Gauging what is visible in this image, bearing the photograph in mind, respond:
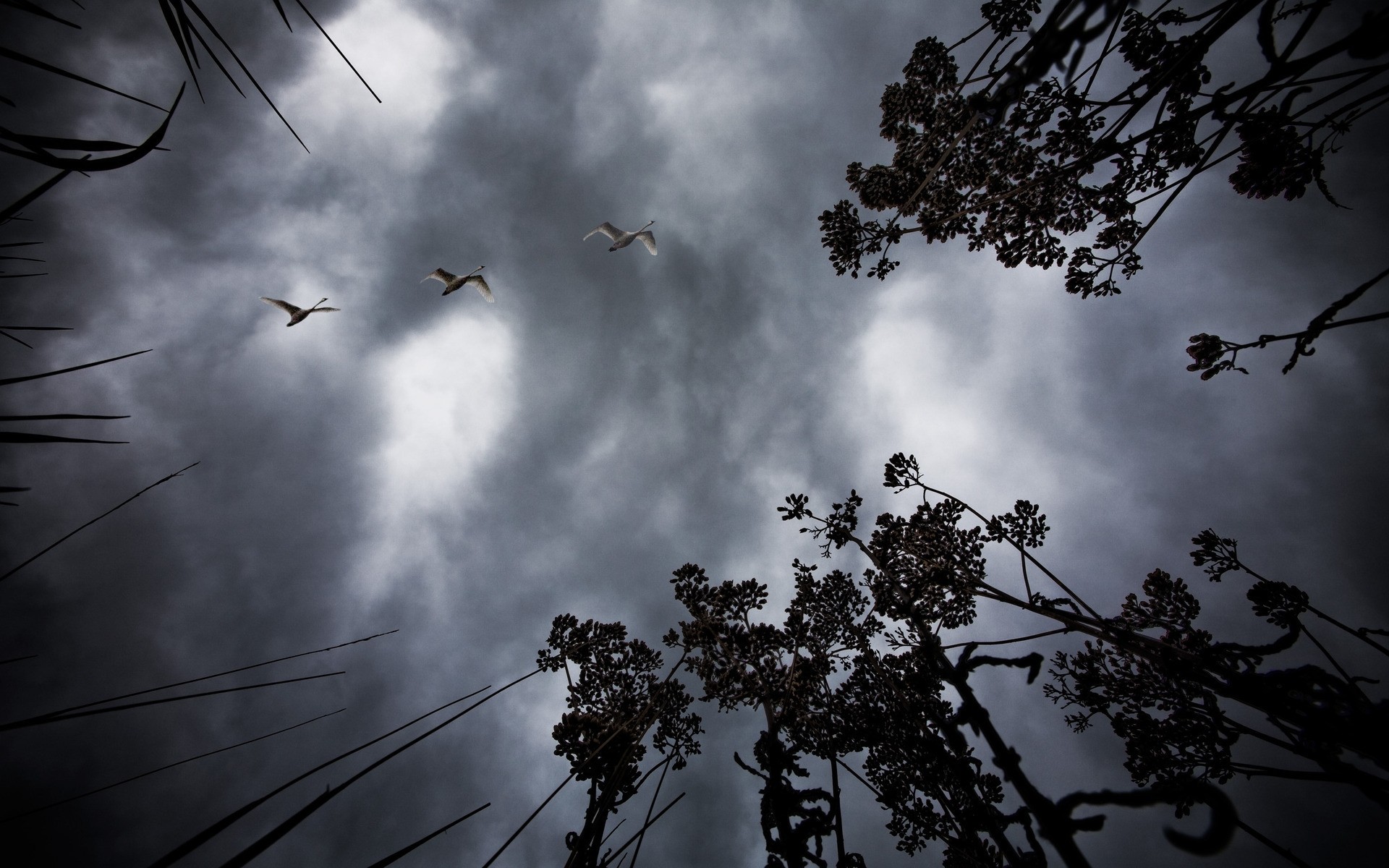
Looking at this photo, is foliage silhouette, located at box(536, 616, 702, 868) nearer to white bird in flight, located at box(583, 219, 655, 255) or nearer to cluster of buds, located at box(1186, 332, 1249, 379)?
cluster of buds, located at box(1186, 332, 1249, 379)

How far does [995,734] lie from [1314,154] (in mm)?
6494

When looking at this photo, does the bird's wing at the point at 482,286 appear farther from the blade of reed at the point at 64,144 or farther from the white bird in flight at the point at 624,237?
the blade of reed at the point at 64,144

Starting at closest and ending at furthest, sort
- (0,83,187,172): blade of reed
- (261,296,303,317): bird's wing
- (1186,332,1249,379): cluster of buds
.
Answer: (0,83,187,172): blade of reed, (1186,332,1249,379): cluster of buds, (261,296,303,317): bird's wing

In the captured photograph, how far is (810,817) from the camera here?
5.16 meters

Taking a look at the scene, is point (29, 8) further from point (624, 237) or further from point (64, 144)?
point (624, 237)

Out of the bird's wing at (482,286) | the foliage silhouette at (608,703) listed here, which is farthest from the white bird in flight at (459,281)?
the foliage silhouette at (608,703)

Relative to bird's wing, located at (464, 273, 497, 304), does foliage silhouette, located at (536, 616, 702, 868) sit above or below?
below

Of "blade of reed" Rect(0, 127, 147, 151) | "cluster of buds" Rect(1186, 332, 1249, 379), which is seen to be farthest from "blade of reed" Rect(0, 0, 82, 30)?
"cluster of buds" Rect(1186, 332, 1249, 379)

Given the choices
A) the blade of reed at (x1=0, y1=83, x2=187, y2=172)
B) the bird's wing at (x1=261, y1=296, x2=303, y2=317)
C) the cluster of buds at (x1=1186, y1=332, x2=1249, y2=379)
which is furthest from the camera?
the bird's wing at (x1=261, y1=296, x2=303, y2=317)

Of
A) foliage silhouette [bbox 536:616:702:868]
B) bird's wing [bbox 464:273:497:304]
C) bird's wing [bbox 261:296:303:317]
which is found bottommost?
foliage silhouette [bbox 536:616:702:868]

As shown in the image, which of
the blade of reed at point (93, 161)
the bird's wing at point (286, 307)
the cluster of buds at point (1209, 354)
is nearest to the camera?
the blade of reed at point (93, 161)

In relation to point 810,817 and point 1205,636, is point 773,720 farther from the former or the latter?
point 1205,636

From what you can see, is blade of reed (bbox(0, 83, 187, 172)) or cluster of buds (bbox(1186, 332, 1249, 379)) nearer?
blade of reed (bbox(0, 83, 187, 172))

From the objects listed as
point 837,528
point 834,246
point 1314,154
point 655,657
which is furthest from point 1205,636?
point 655,657
